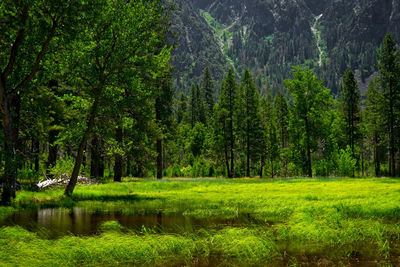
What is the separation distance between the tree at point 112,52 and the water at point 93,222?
510cm

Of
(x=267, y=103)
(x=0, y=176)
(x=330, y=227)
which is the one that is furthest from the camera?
(x=267, y=103)

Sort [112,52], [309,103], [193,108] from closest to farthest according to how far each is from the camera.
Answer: [112,52] → [309,103] → [193,108]

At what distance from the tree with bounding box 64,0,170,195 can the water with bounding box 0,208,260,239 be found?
5.10m

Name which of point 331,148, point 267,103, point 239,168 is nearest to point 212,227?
point 239,168

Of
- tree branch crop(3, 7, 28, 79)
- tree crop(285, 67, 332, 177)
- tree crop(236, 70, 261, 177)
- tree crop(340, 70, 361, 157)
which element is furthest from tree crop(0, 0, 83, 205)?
tree crop(340, 70, 361, 157)

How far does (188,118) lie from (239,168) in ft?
113

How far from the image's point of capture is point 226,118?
51375 millimetres

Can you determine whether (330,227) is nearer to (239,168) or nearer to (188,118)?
(239,168)

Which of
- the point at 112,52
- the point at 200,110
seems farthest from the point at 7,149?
the point at 200,110

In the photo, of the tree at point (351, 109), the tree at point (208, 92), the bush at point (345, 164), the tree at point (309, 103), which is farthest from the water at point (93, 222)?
the tree at point (208, 92)

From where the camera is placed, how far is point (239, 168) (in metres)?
58.2

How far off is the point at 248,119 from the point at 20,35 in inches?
1641

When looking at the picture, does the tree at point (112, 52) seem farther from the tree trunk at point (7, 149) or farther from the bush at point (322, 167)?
the bush at point (322, 167)

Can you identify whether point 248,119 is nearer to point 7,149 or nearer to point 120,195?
point 120,195
